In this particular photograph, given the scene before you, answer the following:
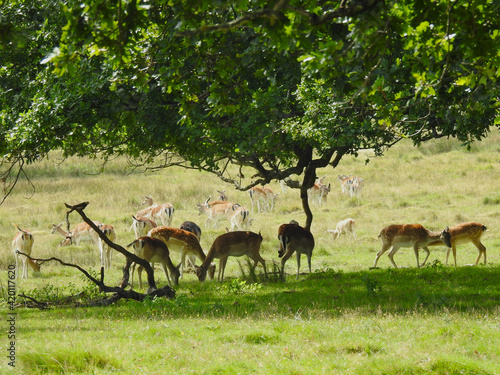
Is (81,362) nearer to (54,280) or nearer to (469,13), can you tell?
(469,13)

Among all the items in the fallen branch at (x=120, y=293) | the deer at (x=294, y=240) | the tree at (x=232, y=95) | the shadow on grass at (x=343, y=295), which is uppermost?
the tree at (x=232, y=95)

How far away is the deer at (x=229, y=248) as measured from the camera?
1437cm

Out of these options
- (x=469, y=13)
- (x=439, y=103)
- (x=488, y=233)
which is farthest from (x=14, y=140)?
(x=488, y=233)

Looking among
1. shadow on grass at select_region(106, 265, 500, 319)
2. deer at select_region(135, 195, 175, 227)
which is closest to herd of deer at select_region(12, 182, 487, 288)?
shadow on grass at select_region(106, 265, 500, 319)

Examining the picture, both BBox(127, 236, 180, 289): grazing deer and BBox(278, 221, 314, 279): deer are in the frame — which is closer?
BBox(127, 236, 180, 289): grazing deer

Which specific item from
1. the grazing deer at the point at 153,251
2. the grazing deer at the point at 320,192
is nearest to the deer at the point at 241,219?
the grazing deer at the point at 320,192

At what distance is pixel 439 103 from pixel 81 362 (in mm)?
6871

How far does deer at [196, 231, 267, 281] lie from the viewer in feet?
47.1

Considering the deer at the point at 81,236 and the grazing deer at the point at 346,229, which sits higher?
the deer at the point at 81,236

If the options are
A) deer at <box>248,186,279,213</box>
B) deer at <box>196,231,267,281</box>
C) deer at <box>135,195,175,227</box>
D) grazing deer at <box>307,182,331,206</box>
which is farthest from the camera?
grazing deer at <box>307,182,331,206</box>

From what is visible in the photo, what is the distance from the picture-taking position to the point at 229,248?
14414 millimetres

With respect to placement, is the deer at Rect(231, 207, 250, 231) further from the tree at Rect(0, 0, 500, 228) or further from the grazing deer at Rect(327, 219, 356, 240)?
the tree at Rect(0, 0, 500, 228)

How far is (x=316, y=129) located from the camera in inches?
→ 486

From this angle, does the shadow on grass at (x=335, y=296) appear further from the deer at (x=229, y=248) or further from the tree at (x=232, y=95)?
the tree at (x=232, y=95)
